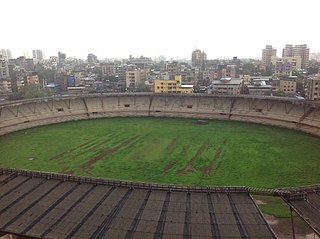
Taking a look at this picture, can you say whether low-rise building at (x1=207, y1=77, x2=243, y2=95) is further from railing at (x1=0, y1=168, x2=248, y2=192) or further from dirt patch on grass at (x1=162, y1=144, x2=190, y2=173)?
railing at (x1=0, y1=168, x2=248, y2=192)

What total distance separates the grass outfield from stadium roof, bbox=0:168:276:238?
784 centimetres

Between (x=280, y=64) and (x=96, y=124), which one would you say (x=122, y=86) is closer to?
(x=96, y=124)

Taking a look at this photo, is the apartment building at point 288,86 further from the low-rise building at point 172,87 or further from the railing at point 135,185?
the railing at point 135,185

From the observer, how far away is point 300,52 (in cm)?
17675

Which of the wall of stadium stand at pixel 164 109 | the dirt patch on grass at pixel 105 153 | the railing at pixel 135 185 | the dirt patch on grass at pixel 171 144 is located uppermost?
the railing at pixel 135 185

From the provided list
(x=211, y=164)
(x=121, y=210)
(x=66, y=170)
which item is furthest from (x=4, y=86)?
(x=121, y=210)

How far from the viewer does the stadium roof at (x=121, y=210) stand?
487 inches

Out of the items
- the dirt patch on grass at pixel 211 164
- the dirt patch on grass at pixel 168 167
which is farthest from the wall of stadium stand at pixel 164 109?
the dirt patch on grass at pixel 168 167

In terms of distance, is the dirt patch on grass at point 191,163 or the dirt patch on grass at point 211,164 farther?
the dirt patch on grass at point 191,163

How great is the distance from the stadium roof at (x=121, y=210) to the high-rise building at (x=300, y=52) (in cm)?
15948

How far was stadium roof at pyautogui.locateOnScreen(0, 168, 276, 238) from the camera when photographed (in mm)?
12367

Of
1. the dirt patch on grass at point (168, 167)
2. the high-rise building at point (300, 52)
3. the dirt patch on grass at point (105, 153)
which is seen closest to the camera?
the dirt patch on grass at point (168, 167)

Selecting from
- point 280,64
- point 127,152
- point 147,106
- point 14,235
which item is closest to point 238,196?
point 14,235

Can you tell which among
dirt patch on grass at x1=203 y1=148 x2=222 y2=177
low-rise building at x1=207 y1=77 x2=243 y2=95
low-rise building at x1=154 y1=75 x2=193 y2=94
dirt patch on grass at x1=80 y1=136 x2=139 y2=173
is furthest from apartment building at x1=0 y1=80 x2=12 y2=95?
dirt patch on grass at x1=203 y1=148 x2=222 y2=177
